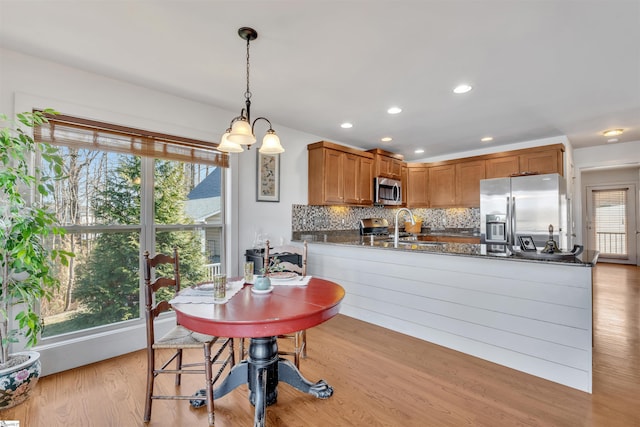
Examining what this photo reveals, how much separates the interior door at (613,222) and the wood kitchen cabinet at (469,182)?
189 inches

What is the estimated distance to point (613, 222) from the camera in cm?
734

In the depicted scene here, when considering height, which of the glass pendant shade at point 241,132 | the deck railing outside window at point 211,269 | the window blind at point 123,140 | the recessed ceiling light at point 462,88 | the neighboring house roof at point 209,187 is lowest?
the deck railing outside window at point 211,269

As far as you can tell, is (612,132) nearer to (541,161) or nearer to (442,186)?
(541,161)

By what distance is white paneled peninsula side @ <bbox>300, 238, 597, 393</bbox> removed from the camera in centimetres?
215

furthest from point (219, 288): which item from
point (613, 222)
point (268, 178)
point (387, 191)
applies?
point (613, 222)

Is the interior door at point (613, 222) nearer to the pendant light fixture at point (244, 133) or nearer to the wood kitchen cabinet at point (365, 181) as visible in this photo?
the wood kitchen cabinet at point (365, 181)

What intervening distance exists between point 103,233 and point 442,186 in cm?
515

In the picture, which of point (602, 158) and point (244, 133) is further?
point (602, 158)

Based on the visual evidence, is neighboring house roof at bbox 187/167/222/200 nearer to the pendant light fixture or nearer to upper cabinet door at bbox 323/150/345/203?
the pendant light fixture

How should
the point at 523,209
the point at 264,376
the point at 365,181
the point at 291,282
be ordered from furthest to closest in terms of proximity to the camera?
the point at 365,181
the point at 523,209
the point at 291,282
the point at 264,376

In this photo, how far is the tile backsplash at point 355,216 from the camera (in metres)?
4.43

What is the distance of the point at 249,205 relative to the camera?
12.2ft

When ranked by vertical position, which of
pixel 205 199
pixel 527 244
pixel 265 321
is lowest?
pixel 265 321

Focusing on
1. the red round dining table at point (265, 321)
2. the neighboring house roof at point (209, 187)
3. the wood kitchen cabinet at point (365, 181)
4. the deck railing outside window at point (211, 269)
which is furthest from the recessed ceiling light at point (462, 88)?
the deck railing outside window at point (211, 269)
